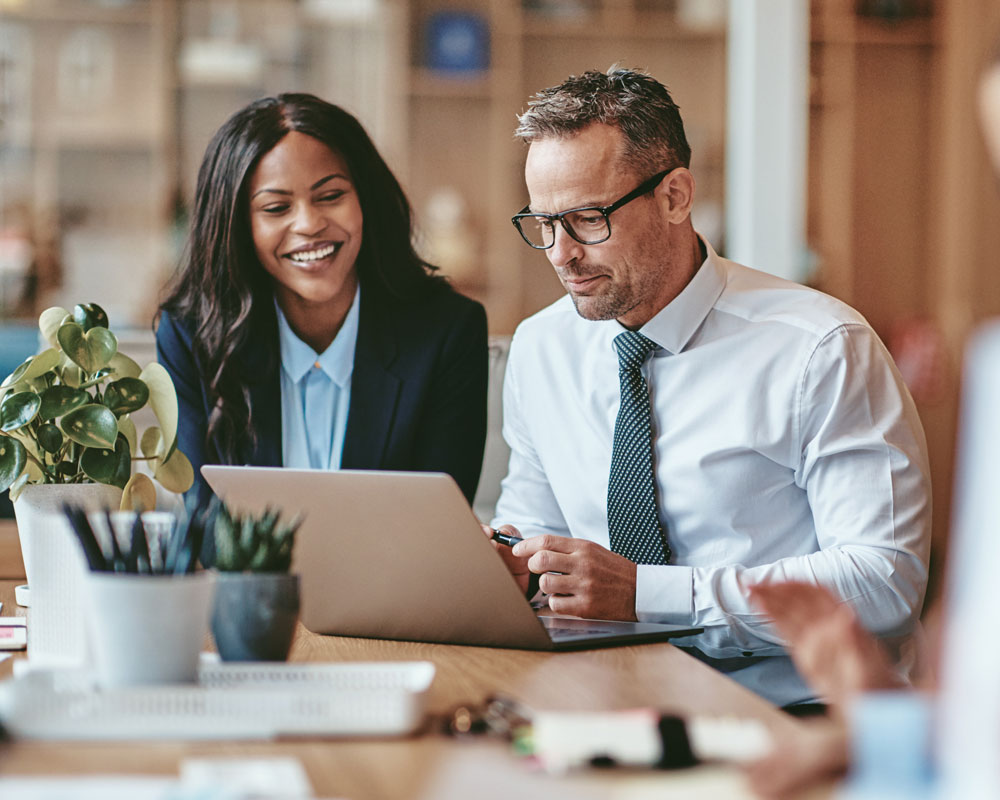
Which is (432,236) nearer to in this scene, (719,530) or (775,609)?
(719,530)

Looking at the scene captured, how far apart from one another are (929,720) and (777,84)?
8.94 feet

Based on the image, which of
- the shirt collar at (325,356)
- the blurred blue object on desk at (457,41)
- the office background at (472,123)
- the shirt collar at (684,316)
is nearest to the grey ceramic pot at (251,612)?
the shirt collar at (684,316)

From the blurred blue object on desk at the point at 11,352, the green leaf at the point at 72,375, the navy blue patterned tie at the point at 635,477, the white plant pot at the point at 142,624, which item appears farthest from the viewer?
the blurred blue object on desk at the point at 11,352

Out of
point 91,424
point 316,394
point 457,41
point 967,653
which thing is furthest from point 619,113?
point 457,41

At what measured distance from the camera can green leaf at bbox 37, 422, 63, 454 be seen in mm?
1146

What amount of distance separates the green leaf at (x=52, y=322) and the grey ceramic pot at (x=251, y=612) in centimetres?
38

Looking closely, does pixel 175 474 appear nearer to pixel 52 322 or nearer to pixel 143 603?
pixel 52 322

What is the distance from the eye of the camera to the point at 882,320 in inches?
202

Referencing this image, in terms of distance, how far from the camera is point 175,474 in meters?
1.25

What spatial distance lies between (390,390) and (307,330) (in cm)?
22

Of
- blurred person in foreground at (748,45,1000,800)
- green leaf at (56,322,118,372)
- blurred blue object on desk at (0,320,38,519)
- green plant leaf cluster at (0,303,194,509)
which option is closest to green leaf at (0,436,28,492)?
green plant leaf cluster at (0,303,194,509)

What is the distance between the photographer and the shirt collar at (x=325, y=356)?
6.56ft

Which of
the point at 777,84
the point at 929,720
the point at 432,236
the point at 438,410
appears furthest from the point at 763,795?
the point at 432,236

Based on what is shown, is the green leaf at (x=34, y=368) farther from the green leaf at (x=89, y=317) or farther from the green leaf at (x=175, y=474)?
the green leaf at (x=175, y=474)
